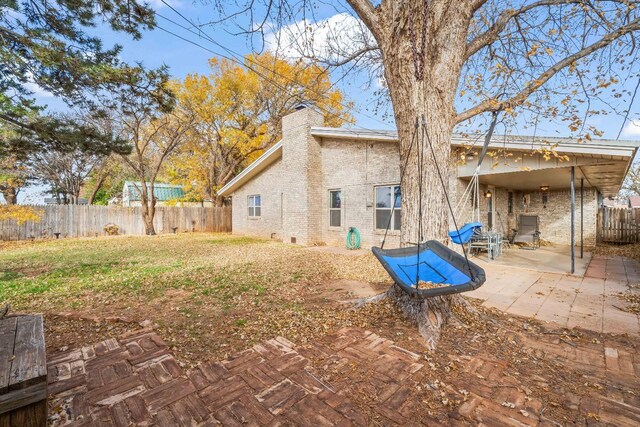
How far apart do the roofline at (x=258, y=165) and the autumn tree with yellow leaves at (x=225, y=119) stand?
3.64 metres

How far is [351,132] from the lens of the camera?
9.38 meters

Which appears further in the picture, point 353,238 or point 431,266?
point 353,238

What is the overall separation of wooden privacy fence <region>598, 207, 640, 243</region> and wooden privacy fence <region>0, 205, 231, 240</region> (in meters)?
18.5

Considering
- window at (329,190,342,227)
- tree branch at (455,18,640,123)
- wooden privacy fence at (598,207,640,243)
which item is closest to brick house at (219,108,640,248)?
window at (329,190,342,227)

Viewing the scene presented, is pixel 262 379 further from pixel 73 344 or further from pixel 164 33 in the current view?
pixel 164 33

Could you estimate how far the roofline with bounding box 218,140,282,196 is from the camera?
39.2 ft

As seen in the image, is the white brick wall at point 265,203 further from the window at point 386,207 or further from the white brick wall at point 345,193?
the window at point 386,207

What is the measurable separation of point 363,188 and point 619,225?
1008 cm

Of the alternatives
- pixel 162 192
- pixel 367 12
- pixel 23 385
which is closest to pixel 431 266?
pixel 367 12

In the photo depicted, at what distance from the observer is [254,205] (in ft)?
47.0

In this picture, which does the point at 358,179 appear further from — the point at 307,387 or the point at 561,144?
the point at 307,387

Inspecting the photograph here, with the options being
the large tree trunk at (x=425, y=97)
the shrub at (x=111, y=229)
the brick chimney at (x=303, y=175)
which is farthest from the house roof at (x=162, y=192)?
the large tree trunk at (x=425, y=97)

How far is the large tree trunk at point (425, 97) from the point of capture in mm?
3465

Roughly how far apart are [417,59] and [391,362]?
3322 mm
